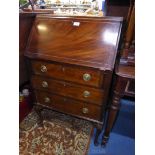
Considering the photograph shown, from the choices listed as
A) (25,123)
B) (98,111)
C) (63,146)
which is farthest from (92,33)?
(25,123)

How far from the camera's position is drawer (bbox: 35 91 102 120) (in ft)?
3.96

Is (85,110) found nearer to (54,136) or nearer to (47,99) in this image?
(47,99)

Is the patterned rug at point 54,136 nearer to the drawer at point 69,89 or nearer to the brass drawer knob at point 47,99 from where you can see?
the brass drawer knob at point 47,99

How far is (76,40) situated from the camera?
1.08m

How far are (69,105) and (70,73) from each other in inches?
13.0

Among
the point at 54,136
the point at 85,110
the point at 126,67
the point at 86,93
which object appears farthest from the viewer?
the point at 54,136

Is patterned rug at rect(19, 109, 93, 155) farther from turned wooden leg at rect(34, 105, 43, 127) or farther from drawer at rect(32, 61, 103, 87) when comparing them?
drawer at rect(32, 61, 103, 87)

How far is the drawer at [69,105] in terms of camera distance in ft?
3.96

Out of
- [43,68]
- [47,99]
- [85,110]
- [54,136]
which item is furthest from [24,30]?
[54,136]

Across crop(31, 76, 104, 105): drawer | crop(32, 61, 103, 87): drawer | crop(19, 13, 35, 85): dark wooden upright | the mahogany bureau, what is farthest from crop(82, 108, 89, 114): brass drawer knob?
crop(19, 13, 35, 85): dark wooden upright

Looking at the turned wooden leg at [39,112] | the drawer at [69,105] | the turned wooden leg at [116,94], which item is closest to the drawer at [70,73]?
the turned wooden leg at [116,94]
